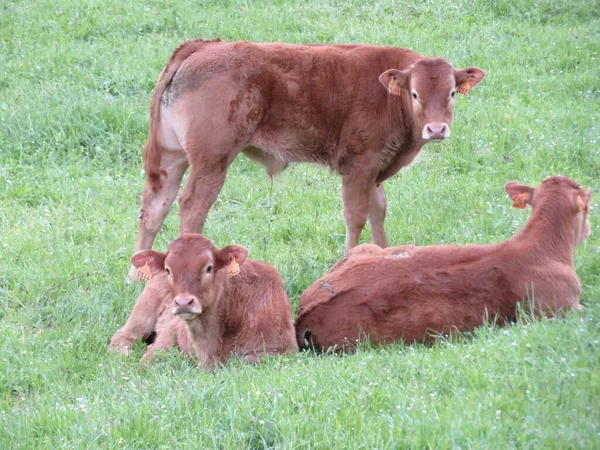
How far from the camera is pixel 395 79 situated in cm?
988

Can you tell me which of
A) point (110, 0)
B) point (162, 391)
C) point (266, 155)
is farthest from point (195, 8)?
point (162, 391)

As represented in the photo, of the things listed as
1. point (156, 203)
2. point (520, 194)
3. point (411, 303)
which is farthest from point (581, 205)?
point (156, 203)

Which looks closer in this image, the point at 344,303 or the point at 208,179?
the point at 344,303

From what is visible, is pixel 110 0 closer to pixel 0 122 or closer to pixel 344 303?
pixel 0 122

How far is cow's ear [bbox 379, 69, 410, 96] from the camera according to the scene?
9.86 meters

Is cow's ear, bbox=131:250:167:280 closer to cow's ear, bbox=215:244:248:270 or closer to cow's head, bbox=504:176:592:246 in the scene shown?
cow's ear, bbox=215:244:248:270

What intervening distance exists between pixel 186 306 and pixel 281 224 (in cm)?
383

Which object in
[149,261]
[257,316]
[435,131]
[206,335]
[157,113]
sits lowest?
[206,335]

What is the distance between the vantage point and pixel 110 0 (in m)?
17.5

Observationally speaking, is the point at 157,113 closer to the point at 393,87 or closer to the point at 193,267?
the point at 393,87

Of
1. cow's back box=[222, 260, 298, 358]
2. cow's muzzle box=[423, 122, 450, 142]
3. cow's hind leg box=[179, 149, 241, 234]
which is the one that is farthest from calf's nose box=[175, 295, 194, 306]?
cow's muzzle box=[423, 122, 450, 142]

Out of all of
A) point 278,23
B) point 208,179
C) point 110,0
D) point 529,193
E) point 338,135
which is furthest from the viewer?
point 110,0

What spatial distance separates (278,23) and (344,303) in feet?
31.2

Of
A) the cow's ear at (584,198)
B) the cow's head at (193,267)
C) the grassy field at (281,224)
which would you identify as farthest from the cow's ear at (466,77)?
the cow's head at (193,267)
